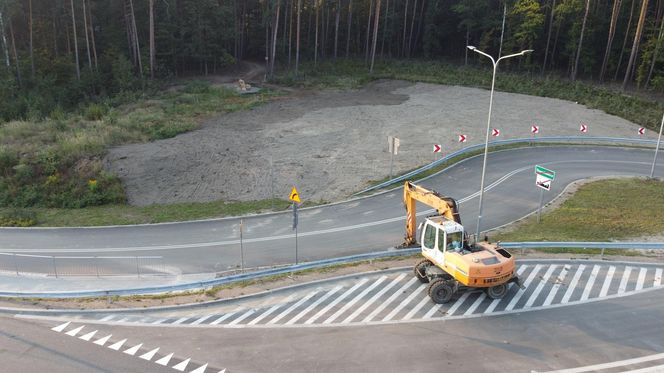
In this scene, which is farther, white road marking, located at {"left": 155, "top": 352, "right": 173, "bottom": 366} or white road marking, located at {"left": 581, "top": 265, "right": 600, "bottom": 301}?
white road marking, located at {"left": 581, "top": 265, "right": 600, "bottom": 301}

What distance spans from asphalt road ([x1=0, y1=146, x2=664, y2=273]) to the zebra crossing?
4384 millimetres

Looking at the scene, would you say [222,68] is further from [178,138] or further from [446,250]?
[446,250]

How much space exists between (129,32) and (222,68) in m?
13.8

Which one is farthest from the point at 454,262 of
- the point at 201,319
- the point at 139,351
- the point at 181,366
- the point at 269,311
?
the point at 139,351

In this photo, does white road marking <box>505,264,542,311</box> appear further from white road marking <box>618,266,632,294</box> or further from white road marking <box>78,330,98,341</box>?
white road marking <box>78,330,98,341</box>

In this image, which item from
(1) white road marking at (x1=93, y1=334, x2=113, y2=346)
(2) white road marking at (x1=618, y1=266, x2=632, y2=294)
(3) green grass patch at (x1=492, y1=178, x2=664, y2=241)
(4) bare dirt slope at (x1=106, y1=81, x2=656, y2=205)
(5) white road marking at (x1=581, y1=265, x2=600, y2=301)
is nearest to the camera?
(1) white road marking at (x1=93, y1=334, x2=113, y2=346)

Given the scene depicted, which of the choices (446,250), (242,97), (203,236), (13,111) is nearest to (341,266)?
(446,250)

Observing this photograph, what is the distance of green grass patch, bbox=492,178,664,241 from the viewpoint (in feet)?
75.7

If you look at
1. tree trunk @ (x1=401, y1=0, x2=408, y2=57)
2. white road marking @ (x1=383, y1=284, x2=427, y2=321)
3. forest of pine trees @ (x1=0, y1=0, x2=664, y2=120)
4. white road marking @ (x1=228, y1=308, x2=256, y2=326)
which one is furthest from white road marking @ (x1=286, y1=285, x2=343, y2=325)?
tree trunk @ (x1=401, y1=0, x2=408, y2=57)

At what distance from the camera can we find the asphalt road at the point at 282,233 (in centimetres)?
2245

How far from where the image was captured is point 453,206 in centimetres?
1748

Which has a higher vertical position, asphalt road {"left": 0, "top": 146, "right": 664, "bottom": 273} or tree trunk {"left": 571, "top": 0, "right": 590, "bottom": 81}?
tree trunk {"left": 571, "top": 0, "right": 590, "bottom": 81}

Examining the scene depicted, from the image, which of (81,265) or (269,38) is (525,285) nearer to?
(81,265)

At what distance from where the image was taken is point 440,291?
54.7 feet
